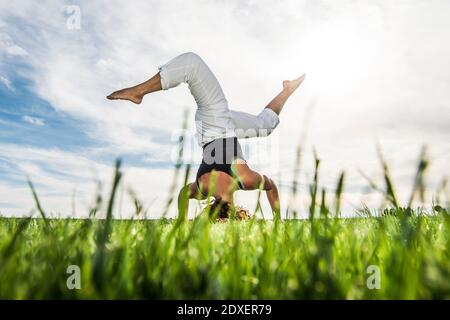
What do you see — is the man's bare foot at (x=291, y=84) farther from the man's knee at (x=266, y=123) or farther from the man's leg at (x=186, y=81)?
the man's leg at (x=186, y=81)

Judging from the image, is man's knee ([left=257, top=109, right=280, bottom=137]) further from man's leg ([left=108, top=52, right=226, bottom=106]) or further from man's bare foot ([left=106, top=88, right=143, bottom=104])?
man's bare foot ([left=106, top=88, right=143, bottom=104])

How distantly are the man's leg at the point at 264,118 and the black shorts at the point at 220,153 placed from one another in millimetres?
195

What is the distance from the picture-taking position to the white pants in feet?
14.7

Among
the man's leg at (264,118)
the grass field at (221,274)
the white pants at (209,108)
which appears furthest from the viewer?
the man's leg at (264,118)

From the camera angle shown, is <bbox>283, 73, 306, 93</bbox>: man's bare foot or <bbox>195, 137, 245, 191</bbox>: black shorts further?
<bbox>283, 73, 306, 93</bbox>: man's bare foot

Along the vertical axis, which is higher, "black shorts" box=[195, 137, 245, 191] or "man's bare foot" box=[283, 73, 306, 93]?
"man's bare foot" box=[283, 73, 306, 93]

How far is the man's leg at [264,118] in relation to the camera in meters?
5.32

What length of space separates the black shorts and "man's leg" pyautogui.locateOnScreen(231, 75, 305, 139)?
195mm

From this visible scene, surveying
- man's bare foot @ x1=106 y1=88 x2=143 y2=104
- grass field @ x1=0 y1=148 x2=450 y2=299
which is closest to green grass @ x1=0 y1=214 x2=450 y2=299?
grass field @ x1=0 y1=148 x2=450 y2=299

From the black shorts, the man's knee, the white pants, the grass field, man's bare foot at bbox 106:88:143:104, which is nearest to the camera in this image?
the grass field

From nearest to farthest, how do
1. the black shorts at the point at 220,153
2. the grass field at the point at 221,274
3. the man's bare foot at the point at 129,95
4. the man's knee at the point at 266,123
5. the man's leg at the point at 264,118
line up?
1. the grass field at the point at 221,274
2. the man's bare foot at the point at 129,95
3. the black shorts at the point at 220,153
4. the man's leg at the point at 264,118
5. the man's knee at the point at 266,123

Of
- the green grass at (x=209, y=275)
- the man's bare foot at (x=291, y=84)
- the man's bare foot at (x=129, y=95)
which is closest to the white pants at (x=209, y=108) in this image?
the man's bare foot at (x=129, y=95)

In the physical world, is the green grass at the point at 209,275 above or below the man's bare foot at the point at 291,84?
below
